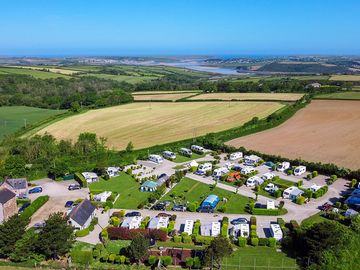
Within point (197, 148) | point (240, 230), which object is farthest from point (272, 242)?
point (197, 148)

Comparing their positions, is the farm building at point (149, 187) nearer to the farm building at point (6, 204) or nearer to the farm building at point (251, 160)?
the farm building at point (6, 204)

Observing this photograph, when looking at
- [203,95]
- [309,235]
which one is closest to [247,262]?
[309,235]

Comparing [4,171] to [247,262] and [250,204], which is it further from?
[247,262]

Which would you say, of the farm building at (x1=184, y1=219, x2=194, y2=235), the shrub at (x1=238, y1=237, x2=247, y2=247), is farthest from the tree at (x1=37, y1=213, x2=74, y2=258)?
the shrub at (x1=238, y1=237, x2=247, y2=247)

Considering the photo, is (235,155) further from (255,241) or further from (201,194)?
(255,241)

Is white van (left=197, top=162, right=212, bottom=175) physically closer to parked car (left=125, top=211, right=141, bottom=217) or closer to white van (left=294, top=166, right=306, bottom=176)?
white van (left=294, top=166, right=306, bottom=176)
